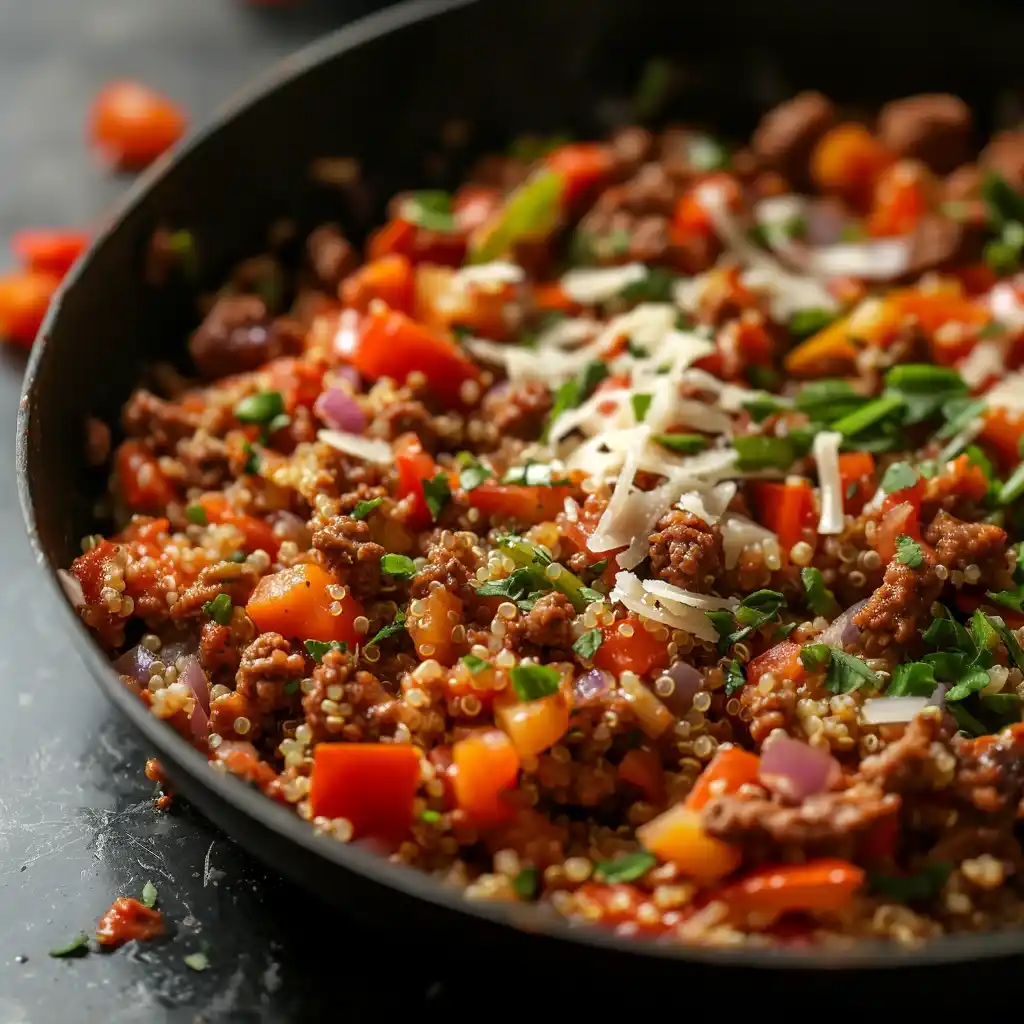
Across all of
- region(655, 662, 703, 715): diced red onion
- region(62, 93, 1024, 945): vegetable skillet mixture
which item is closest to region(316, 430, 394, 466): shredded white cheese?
region(62, 93, 1024, 945): vegetable skillet mixture

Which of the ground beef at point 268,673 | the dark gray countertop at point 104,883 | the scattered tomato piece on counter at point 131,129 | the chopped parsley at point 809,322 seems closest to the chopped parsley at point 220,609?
the ground beef at point 268,673

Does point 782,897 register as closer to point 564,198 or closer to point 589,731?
point 589,731

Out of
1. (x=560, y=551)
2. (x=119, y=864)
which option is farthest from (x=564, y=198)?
(x=119, y=864)

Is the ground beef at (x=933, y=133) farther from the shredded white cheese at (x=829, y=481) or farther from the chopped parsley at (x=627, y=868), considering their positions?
the chopped parsley at (x=627, y=868)

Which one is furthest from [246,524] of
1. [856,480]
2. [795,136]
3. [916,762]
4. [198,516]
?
[795,136]

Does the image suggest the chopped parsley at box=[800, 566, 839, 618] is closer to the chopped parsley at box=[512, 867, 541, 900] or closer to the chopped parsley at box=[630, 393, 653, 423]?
the chopped parsley at box=[630, 393, 653, 423]
